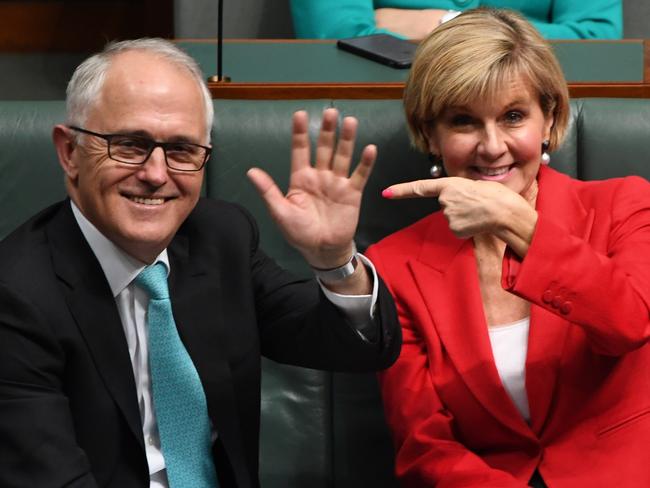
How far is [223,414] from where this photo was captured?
5.38 ft

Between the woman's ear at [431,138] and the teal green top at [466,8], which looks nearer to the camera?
the woman's ear at [431,138]

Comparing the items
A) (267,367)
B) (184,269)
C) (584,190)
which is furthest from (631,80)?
(184,269)

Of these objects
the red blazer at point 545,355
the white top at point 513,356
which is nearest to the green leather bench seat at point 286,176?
the red blazer at point 545,355

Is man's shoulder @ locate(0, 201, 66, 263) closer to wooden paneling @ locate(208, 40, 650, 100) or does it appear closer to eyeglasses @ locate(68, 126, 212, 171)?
eyeglasses @ locate(68, 126, 212, 171)

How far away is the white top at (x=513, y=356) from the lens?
5.74 feet

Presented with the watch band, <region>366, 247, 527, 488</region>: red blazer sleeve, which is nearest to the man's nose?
the watch band

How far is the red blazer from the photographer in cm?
163

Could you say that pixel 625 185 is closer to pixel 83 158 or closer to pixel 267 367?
pixel 267 367

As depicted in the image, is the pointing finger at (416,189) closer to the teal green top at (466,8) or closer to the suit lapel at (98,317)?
the suit lapel at (98,317)

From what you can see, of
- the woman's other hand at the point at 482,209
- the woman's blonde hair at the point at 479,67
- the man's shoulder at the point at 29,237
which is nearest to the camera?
the man's shoulder at the point at 29,237

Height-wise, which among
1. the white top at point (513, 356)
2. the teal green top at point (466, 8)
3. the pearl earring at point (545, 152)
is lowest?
the white top at point (513, 356)

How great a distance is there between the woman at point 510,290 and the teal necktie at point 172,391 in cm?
32

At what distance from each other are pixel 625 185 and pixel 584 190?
7 centimetres

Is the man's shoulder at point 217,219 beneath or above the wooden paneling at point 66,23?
above
